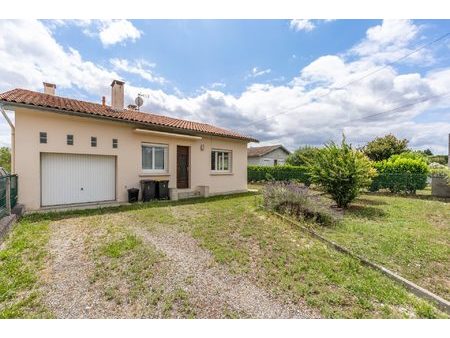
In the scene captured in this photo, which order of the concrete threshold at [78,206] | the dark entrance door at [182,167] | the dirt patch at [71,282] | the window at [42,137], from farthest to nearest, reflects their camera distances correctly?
the dark entrance door at [182,167], the concrete threshold at [78,206], the window at [42,137], the dirt patch at [71,282]

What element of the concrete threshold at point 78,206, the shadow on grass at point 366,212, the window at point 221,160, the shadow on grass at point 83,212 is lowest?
the shadow on grass at point 366,212

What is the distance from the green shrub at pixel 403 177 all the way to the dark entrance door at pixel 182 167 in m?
11.5

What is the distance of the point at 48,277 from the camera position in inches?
143

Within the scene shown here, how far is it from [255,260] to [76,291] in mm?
2958

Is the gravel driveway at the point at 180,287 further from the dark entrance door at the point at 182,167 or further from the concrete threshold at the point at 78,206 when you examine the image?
the dark entrance door at the point at 182,167

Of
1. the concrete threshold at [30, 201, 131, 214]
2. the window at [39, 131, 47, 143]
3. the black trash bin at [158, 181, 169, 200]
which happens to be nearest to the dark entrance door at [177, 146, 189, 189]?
the black trash bin at [158, 181, 169, 200]

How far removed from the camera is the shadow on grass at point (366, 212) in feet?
27.2

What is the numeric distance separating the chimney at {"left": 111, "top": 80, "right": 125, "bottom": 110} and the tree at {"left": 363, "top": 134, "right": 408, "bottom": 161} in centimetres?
2826

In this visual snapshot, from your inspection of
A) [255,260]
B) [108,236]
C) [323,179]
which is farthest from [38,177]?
[323,179]

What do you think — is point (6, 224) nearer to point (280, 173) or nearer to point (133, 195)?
point (133, 195)

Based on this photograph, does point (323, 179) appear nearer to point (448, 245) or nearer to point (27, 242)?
point (448, 245)

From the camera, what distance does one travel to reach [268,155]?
112ft

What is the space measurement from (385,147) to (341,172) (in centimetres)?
2399

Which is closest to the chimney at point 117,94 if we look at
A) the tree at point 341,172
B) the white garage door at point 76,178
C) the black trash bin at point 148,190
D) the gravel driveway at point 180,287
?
the white garage door at point 76,178
